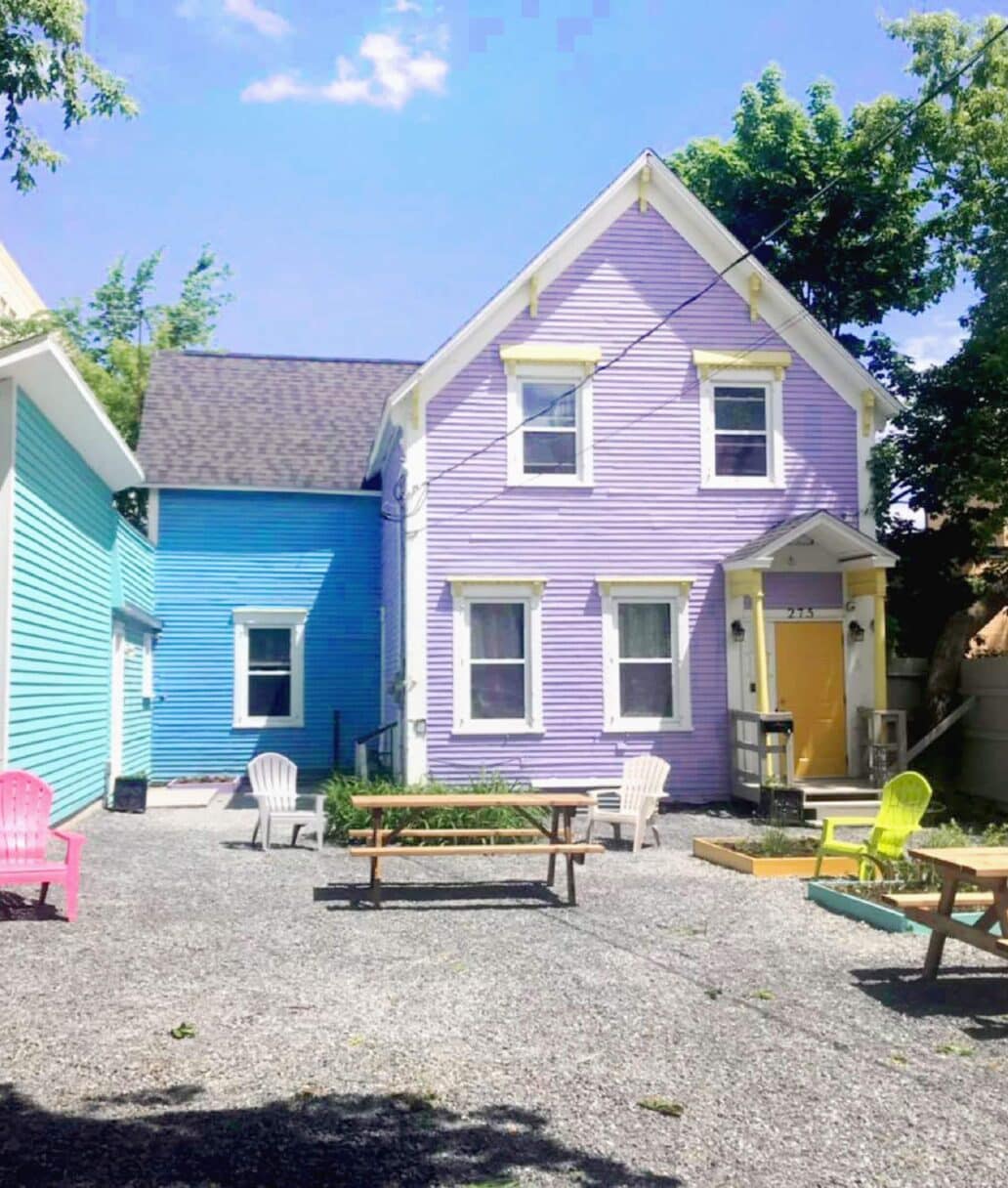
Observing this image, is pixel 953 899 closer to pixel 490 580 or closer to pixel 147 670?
pixel 490 580

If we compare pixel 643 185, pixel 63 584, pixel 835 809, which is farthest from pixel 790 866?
pixel 643 185

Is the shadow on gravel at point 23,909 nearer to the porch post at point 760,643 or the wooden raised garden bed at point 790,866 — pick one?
the wooden raised garden bed at point 790,866

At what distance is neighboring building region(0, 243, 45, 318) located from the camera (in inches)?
2029

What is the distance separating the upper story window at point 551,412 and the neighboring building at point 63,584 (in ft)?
17.1

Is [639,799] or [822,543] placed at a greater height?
[822,543]

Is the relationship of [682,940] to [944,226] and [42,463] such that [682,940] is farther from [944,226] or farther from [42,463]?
[944,226]

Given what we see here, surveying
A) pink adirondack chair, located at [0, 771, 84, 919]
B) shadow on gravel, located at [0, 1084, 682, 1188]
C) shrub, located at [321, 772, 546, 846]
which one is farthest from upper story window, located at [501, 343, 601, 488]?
shadow on gravel, located at [0, 1084, 682, 1188]

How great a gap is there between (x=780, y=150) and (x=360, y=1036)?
22.5 metres

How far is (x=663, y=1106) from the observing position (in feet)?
15.4

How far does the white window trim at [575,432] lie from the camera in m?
15.7

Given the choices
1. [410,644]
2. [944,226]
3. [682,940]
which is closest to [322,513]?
[410,644]

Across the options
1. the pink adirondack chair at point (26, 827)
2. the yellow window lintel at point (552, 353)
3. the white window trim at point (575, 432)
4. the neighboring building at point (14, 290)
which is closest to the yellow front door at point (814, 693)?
the white window trim at point (575, 432)

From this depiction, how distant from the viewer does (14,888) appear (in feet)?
29.8

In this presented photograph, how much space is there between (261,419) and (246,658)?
15.1 feet
